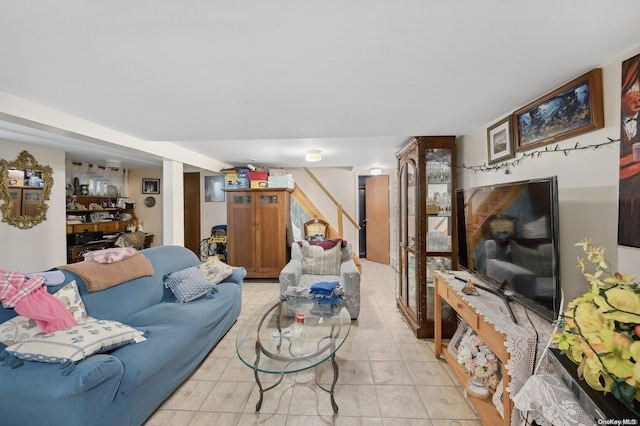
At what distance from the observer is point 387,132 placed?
2.55 meters

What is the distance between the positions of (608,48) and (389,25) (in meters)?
1.04

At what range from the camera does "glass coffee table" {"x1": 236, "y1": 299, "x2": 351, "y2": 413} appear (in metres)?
1.71

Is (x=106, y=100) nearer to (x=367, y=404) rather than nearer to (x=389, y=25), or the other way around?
(x=389, y=25)

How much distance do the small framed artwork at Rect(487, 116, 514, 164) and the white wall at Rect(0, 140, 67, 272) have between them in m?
5.46

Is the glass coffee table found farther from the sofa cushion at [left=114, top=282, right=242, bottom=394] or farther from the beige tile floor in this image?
the sofa cushion at [left=114, top=282, right=242, bottom=394]

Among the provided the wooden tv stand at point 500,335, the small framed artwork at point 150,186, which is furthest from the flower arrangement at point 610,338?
the small framed artwork at point 150,186

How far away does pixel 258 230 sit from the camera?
4.68 m

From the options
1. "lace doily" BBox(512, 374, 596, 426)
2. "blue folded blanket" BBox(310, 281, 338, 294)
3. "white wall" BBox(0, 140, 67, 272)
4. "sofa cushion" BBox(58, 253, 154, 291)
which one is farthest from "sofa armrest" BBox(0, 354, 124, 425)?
"white wall" BBox(0, 140, 67, 272)

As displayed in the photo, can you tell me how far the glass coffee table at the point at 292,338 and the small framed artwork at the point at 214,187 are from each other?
12.2ft

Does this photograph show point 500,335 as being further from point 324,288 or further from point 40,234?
point 40,234

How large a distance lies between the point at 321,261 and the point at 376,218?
2.59 meters

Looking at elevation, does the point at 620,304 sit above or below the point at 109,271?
above

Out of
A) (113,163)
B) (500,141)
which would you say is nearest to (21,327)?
(500,141)

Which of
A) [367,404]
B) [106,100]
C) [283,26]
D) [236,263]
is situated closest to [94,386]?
[367,404]
